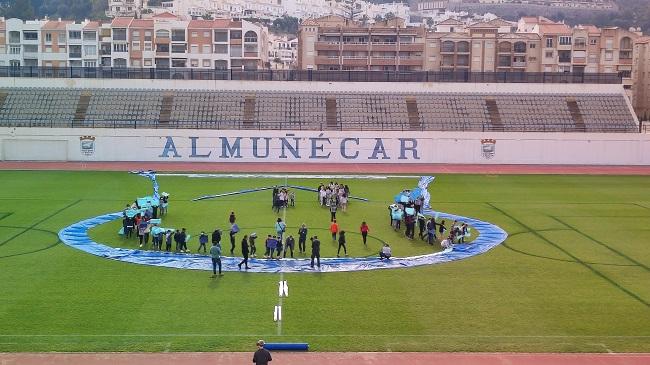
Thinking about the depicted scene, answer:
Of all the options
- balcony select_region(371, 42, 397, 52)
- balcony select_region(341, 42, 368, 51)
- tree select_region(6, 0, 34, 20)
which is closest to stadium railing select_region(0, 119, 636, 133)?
balcony select_region(371, 42, 397, 52)

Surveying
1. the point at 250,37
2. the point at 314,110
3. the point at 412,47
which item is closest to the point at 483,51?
the point at 412,47

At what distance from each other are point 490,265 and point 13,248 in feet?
56.0

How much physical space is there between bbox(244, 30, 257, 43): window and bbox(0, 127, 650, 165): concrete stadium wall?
141 ft

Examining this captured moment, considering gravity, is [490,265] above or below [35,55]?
below

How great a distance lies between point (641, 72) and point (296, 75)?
54356mm

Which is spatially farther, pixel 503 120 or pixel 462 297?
pixel 503 120

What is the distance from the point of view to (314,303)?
2273cm

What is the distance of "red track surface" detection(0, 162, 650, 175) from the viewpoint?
182ft

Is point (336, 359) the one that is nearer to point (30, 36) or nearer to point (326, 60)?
point (326, 60)

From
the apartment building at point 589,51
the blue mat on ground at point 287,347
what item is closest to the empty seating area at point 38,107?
the blue mat on ground at point 287,347

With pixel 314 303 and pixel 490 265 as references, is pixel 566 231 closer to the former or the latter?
pixel 490 265

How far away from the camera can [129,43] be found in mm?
98125

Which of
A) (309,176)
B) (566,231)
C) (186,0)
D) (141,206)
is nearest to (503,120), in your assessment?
(309,176)

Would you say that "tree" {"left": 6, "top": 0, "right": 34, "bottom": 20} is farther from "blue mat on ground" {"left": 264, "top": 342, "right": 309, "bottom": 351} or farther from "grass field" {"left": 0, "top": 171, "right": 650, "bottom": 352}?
"blue mat on ground" {"left": 264, "top": 342, "right": 309, "bottom": 351}
